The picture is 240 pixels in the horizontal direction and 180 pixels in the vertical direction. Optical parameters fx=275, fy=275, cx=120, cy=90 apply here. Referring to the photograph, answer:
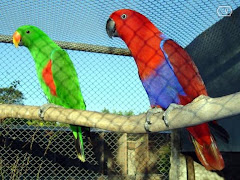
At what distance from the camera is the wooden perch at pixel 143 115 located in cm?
89

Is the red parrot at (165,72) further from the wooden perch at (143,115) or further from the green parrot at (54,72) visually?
the green parrot at (54,72)

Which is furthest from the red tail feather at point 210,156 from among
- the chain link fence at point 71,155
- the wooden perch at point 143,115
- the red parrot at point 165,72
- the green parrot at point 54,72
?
the chain link fence at point 71,155

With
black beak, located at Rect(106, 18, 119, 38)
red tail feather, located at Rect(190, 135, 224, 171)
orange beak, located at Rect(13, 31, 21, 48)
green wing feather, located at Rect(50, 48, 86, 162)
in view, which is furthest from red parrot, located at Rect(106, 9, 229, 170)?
orange beak, located at Rect(13, 31, 21, 48)

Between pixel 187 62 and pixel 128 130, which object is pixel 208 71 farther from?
pixel 128 130

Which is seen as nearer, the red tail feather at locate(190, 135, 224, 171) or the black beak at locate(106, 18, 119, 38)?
the red tail feather at locate(190, 135, 224, 171)

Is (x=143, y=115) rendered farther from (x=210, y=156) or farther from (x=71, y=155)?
(x=71, y=155)

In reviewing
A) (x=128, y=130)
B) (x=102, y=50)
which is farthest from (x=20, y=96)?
(x=128, y=130)

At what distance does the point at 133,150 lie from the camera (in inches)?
176

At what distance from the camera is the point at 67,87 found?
7.39 feet

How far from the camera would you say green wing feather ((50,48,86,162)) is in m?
2.19

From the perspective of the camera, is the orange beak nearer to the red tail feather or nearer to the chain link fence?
the chain link fence

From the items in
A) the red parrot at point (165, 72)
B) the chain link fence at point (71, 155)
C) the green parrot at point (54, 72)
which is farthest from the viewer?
the chain link fence at point (71, 155)

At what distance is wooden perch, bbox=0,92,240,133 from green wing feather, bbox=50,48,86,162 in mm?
452

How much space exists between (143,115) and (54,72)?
1.12m
